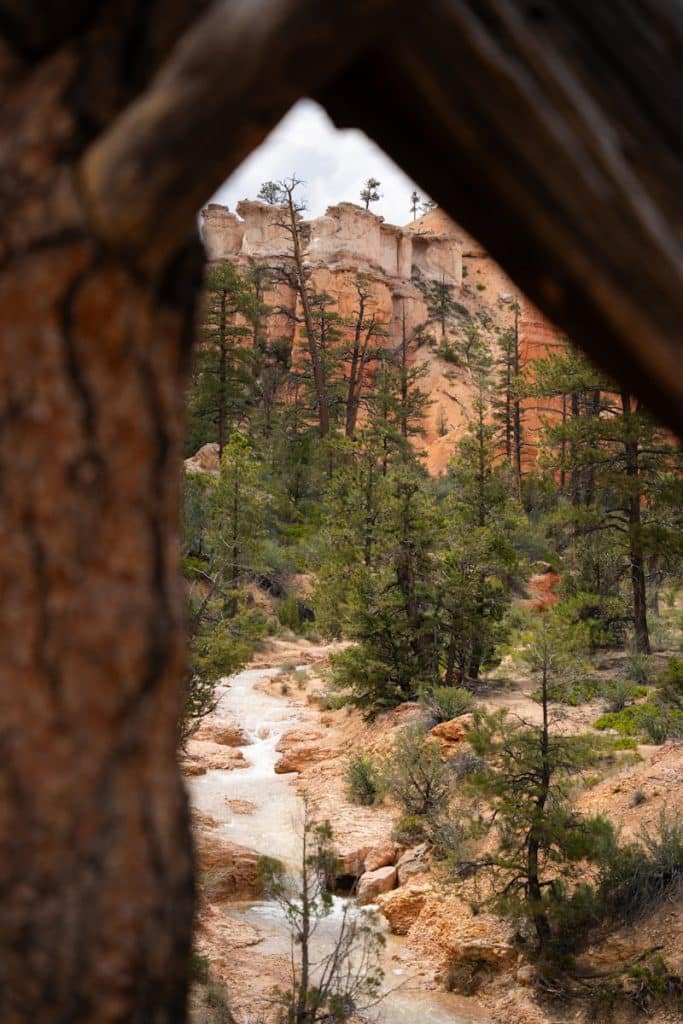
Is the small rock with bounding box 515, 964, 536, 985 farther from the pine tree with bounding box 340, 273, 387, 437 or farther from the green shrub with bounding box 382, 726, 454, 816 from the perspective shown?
the pine tree with bounding box 340, 273, 387, 437

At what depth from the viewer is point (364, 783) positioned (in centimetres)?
1084

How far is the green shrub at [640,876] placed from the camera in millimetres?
6879

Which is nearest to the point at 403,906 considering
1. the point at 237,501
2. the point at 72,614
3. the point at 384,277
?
the point at 72,614

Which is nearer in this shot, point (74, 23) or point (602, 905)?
point (74, 23)

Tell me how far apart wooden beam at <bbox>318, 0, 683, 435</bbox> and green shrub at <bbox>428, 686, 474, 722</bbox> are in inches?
439

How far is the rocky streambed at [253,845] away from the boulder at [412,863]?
0.72 ft

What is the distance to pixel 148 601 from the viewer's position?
999 mm

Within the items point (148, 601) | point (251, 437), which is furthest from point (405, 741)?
point (251, 437)

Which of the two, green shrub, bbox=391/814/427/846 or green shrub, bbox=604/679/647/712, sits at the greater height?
green shrub, bbox=604/679/647/712

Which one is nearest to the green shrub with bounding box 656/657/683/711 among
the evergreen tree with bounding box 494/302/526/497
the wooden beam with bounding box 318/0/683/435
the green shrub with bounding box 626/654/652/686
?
the green shrub with bounding box 626/654/652/686

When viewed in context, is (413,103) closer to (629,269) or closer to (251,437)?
(629,269)

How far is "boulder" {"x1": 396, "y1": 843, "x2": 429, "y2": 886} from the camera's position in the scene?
8578 millimetres

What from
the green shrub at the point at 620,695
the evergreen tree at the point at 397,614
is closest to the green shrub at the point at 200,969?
the green shrub at the point at 620,695

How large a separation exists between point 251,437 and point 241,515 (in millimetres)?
10725
